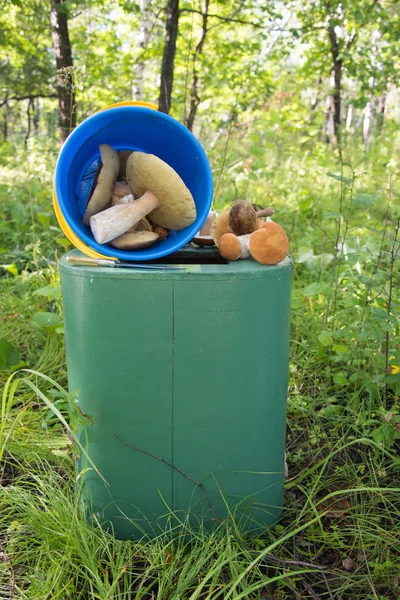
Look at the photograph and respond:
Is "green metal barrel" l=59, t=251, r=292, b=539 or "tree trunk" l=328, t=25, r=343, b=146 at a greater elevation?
"tree trunk" l=328, t=25, r=343, b=146

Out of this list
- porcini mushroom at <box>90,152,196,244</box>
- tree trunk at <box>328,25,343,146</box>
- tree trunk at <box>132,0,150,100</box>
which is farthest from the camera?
tree trunk at <box>328,25,343,146</box>

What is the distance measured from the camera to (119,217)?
4.76 ft

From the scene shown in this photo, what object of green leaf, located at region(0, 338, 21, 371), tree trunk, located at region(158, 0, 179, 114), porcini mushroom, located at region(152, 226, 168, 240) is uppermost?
tree trunk, located at region(158, 0, 179, 114)

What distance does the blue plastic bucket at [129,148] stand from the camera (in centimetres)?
144

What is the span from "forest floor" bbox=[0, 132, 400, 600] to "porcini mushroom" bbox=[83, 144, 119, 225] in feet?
Answer: 1.72

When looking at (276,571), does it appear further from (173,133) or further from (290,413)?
(173,133)

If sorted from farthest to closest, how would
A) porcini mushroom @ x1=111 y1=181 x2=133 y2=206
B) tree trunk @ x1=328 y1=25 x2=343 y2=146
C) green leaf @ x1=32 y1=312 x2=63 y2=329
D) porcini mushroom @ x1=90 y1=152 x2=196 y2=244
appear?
tree trunk @ x1=328 y1=25 x2=343 y2=146, green leaf @ x1=32 y1=312 x2=63 y2=329, porcini mushroom @ x1=111 y1=181 x2=133 y2=206, porcini mushroom @ x1=90 y1=152 x2=196 y2=244

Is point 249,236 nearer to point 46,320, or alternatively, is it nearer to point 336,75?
point 46,320

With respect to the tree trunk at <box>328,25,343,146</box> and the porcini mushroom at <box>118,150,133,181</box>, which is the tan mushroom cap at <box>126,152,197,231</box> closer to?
the porcini mushroom at <box>118,150,133,181</box>

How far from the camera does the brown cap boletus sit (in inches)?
55.3

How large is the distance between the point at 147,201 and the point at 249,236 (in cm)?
32

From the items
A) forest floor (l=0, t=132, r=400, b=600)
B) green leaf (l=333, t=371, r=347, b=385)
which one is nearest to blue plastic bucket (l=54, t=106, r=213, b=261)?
forest floor (l=0, t=132, r=400, b=600)

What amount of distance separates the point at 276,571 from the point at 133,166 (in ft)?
4.06

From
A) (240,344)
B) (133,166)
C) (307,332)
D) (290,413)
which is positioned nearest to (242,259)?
(240,344)
